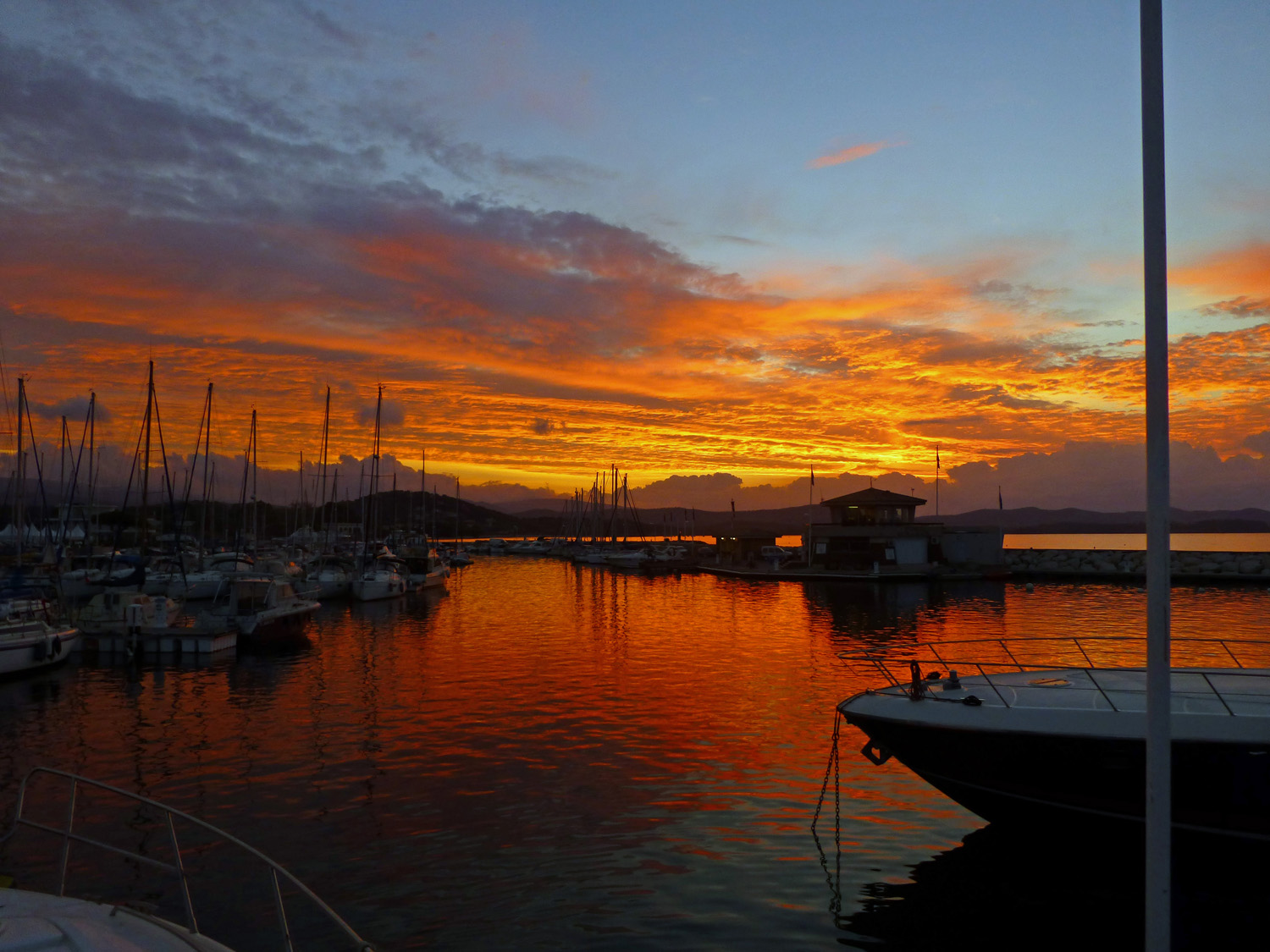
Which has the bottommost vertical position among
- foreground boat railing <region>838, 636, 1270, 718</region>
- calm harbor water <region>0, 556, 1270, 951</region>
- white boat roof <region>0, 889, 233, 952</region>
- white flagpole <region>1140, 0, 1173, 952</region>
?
calm harbor water <region>0, 556, 1270, 951</region>

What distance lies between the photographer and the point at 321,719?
25.9 m

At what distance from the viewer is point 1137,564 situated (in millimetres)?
93688

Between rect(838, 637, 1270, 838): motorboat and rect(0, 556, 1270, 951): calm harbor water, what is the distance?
0.97 m

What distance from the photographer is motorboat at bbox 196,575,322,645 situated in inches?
1667

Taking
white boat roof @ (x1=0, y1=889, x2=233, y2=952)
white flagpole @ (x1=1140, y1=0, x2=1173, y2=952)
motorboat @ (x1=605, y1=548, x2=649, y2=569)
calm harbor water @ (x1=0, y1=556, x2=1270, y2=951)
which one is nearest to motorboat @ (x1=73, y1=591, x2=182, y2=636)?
calm harbor water @ (x1=0, y1=556, x2=1270, y2=951)

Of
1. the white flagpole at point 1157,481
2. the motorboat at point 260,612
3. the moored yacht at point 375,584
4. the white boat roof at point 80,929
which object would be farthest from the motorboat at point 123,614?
the white flagpole at point 1157,481

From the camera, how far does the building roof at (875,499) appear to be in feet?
314

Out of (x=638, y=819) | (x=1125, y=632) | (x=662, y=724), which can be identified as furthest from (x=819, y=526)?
(x=638, y=819)

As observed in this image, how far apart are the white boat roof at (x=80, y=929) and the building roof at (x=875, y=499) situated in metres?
93.7

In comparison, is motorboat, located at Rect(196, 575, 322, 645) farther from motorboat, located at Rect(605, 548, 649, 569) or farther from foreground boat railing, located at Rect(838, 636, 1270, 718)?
motorboat, located at Rect(605, 548, 649, 569)

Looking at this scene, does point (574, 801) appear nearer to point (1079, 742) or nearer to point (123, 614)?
point (1079, 742)

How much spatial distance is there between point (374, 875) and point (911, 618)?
46678mm

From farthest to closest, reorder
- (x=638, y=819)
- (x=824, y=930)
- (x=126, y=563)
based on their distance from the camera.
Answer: (x=126, y=563), (x=638, y=819), (x=824, y=930)

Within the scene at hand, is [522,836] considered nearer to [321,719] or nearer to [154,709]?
[321,719]
